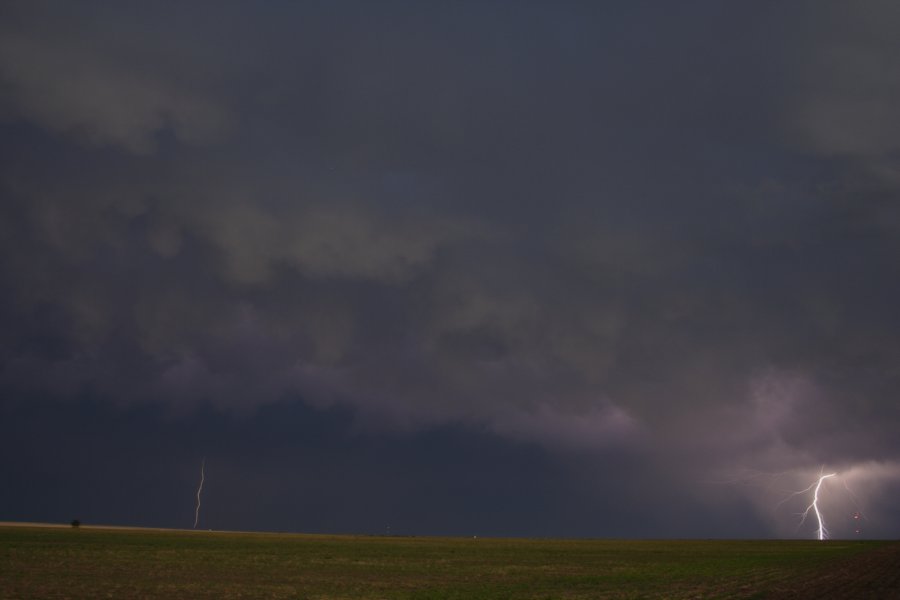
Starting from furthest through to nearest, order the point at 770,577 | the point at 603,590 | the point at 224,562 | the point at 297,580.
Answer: the point at 224,562, the point at 770,577, the point at 297,580, the point at 603,590

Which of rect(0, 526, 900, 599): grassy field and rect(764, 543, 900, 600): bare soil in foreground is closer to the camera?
rect(0, 526, 900, 599): grassy field

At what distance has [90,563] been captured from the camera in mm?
49281

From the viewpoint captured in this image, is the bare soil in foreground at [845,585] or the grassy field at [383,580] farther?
the bare soil in foreground at [845,585]

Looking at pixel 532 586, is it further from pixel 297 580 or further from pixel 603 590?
pixel 297 580

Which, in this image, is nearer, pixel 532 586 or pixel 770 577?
pixel 532 586

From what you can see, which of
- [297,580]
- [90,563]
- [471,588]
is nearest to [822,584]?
[471,588]

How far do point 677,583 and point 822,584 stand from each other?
7.87m

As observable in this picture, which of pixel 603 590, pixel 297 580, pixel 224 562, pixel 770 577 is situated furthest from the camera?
pixel 224 562

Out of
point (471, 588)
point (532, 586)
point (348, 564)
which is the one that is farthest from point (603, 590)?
point (348, 564)

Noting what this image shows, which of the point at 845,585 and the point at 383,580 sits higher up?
the point at 383,580

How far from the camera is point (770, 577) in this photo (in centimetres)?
4709

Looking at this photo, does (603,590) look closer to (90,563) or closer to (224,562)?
(224,562)

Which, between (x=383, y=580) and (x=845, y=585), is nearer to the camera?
(x=845, y=585)

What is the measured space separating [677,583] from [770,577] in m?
9.27
